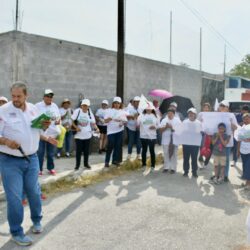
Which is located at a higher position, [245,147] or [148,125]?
[148,125]

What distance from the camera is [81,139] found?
26.9 ft

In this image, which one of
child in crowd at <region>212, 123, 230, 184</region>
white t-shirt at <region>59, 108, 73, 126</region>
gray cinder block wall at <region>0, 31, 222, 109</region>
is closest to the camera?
child in crowd at <region>212, 123, 230, 184</region>

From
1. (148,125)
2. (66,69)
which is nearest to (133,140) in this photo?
(148,125)

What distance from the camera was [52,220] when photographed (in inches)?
211

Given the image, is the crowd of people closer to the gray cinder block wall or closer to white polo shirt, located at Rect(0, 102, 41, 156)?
white polo shirt, located at Rect(0, 102, 41, 156)

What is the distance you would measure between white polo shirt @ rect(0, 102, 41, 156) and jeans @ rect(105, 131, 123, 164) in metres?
4.41

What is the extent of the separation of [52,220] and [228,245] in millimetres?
2407

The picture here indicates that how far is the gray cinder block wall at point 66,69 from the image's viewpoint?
973 cm

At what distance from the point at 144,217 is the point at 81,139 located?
3.11 m

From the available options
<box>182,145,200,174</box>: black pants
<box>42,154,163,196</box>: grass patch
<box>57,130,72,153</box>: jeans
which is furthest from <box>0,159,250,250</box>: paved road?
<box>57,130,72,153</box>: jeans

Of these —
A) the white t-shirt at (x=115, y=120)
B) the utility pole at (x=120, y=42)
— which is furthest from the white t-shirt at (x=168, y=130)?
the utility pole at (x=120, y=42)

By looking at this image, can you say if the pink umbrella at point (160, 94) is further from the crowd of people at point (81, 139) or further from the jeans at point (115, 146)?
the jeans at point (115, 146)

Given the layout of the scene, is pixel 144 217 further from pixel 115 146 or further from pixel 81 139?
pixel 115 146

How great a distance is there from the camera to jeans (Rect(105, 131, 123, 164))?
8867 millimetres
